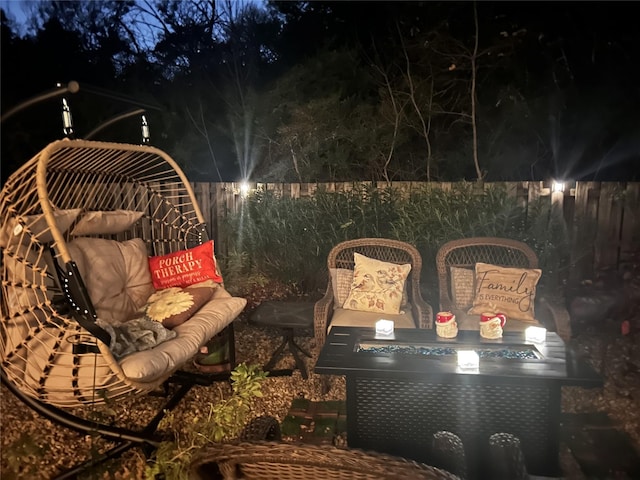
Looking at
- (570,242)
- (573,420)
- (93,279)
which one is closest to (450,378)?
(573,420)

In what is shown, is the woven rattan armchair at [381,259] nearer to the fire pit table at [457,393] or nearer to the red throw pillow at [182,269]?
the fire pit table at [457,393]

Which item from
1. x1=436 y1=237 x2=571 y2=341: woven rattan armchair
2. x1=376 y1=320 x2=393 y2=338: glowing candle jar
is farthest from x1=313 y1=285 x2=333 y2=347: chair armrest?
x1=436 y1=237 x2=571 y2=341: woven rattan armchair

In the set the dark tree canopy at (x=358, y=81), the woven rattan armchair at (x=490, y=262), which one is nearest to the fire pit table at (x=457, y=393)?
the woven rattan armchair at (x=490, y=262)

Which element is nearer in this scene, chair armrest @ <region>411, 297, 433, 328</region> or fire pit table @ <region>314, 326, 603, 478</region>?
fire pit table @ <region>314, 326, 603, 478</region>

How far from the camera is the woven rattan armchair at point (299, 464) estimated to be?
935 millimetres

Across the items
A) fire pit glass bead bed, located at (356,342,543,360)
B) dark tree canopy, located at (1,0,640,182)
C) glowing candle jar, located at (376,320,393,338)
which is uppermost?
dark tree canopy, located at (1,0,640,182)

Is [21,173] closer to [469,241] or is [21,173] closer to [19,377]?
[19,377]

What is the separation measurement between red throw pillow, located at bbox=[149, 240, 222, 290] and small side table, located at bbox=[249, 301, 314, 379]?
1.51 ft

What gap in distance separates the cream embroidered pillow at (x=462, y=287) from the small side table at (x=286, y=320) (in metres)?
1.01

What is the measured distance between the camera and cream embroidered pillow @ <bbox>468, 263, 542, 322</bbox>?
3.15m

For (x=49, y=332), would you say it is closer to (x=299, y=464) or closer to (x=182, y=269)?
(x=182, y=269)

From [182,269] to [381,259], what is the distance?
1.45m

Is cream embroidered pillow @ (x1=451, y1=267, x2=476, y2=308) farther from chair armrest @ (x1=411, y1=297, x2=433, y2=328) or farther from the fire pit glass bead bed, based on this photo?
the fire pit glass bead bed

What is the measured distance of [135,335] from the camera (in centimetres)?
251
